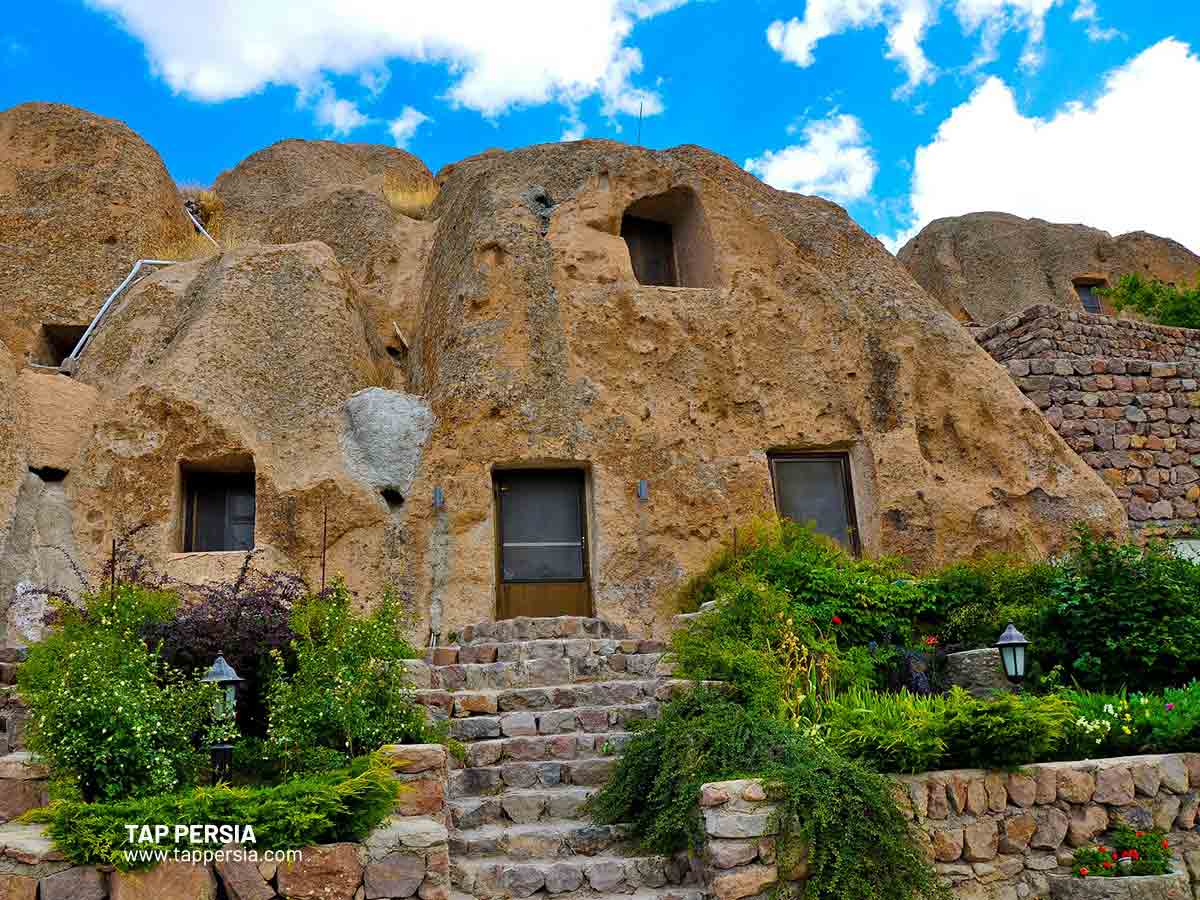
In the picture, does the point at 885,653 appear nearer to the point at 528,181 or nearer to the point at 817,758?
the point at 817,758

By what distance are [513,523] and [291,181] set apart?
1030 cm

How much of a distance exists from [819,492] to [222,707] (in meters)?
8.44

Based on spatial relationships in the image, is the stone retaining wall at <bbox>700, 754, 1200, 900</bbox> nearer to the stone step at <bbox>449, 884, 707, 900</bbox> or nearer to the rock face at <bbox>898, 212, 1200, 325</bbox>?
the stone step at <bbox>449, 884, 707, 900</bbox>

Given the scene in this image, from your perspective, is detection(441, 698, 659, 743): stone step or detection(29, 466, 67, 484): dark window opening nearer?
detection(441, 698, 659, 743): stone step

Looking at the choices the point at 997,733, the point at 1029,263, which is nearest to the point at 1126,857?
the point at 997,733

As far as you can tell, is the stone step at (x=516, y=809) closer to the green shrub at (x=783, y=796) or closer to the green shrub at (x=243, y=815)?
the green shrub at (x=783, y=796)

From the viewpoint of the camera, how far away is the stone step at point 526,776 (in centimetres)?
764

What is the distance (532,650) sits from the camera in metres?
9.46

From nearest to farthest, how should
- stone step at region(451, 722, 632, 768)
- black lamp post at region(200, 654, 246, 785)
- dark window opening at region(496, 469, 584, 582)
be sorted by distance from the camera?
black lamp post at region(200, 654, 246, 785), stone step at region(451, 722, 632, 768), dark window opening at region(496, 469, 584, 582)

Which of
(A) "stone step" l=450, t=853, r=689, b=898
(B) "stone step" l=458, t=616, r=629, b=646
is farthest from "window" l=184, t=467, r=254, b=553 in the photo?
(A) "stone step" l=450, t=853, r=689, b=898

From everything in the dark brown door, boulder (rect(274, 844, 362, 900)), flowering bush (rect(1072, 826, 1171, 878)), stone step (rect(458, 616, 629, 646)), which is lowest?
flowering bush (rect(1072, 826, 1171, 878))

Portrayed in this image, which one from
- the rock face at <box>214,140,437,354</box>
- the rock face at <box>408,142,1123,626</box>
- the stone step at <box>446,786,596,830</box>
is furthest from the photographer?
the rock face at <box>214,140,437,354</box>

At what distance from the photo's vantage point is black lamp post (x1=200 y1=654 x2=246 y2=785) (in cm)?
624

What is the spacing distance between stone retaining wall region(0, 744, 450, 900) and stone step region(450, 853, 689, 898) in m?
0.65
